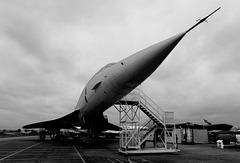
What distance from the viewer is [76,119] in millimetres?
16453

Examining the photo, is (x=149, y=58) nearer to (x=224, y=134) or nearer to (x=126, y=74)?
(x=126, y=74)

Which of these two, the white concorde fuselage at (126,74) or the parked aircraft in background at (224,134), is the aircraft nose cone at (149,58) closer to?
the white concorde fuselage at (126,74)

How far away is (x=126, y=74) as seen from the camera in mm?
8289

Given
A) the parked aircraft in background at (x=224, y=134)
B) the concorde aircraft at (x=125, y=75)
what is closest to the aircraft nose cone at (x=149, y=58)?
the concorde aircraft at (x=125, y=75)

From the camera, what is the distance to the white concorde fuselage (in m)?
6.85

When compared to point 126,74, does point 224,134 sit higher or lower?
lower

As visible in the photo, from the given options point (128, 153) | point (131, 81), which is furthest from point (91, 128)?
point (131, 81)

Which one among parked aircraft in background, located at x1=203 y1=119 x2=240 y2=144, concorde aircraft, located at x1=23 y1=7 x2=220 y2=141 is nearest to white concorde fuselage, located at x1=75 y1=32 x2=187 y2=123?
concorde aircraft, located at x1=23 y1=7 x2=220 y2=141

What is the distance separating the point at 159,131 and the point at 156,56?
8.58 meters

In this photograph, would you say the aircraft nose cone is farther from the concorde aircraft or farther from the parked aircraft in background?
the parked aircraft in background

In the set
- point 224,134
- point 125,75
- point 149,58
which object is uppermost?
point 149,58

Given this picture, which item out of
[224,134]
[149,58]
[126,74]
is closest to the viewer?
[149,58]

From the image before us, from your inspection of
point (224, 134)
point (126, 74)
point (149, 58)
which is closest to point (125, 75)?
point (126, 74)

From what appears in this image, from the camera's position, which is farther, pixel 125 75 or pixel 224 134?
pixel 224 134
